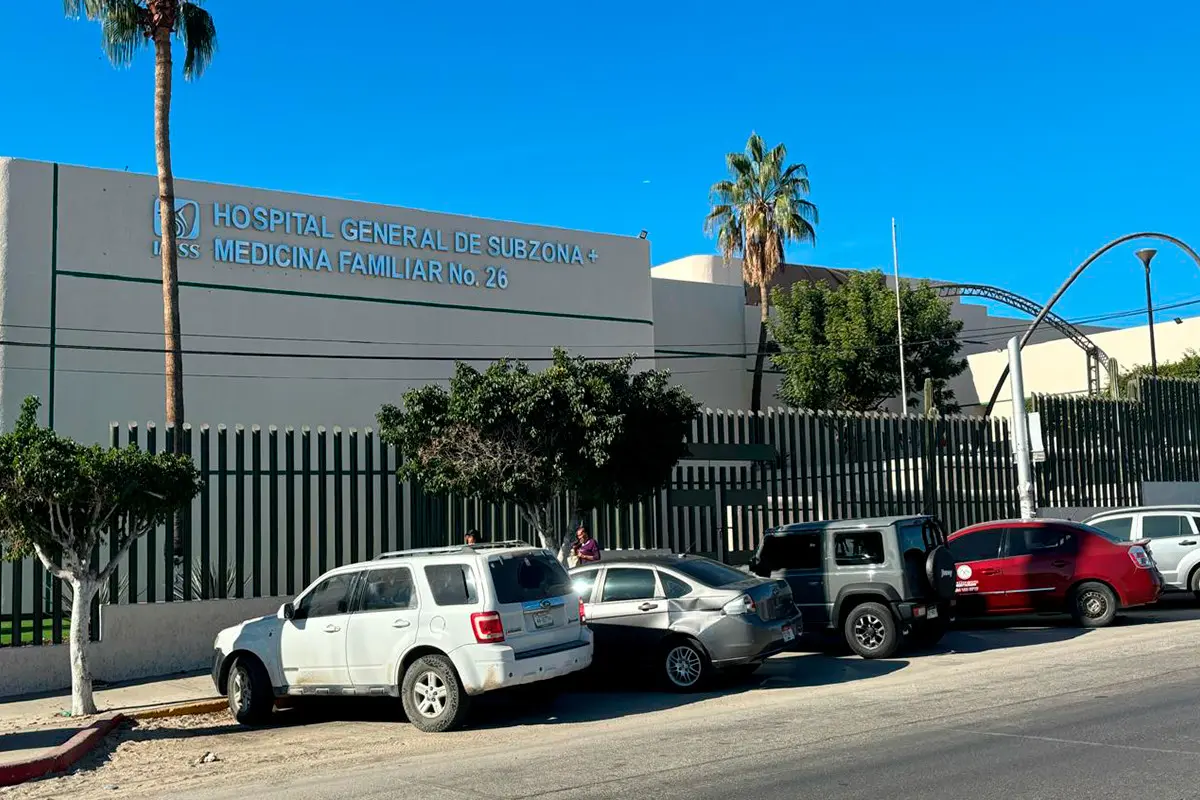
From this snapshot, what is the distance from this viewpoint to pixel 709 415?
21000mm

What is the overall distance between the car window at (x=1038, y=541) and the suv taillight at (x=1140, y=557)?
0.79 m

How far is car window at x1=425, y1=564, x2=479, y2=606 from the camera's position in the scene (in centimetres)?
1091

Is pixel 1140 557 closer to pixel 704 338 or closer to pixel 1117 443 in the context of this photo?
pixel 1117 443

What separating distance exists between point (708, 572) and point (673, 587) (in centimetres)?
49

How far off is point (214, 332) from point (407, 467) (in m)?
11.6

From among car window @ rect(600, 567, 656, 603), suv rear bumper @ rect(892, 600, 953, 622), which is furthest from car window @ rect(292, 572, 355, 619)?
suv rear bumper @ rect(892, 600, 953, 622)

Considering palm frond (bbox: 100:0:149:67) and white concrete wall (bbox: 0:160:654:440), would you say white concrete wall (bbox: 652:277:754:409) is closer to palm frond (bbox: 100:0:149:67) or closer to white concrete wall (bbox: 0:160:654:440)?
white concrete wall (bbox: 0:160:654:440)

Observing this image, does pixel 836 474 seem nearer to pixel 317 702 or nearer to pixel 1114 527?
pixel 1114 527

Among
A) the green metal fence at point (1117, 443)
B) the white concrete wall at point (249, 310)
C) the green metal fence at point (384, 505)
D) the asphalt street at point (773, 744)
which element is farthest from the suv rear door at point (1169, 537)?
the white concrete wall at point (249, 310)

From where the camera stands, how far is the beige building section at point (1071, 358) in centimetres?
5050

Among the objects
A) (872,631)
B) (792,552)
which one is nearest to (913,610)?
(872,631)

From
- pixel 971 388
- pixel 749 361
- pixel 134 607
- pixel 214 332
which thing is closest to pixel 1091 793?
pixel 134 607

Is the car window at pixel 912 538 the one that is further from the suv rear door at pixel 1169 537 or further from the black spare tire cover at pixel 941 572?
the suv rear door at pixel 1169 537

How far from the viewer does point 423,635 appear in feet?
36.0
